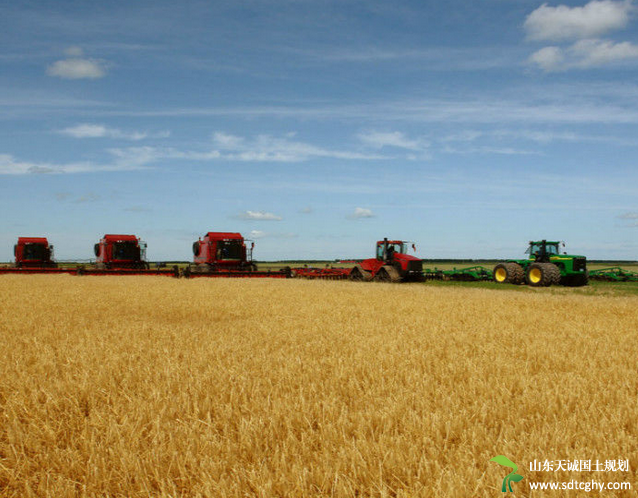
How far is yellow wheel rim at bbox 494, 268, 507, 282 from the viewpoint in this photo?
89.8 feet

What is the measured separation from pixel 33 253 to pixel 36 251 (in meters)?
0.23

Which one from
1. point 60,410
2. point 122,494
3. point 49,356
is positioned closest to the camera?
point 122,494

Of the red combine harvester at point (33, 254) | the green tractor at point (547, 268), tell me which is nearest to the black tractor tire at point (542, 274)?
the green tractor at point (547, 268)

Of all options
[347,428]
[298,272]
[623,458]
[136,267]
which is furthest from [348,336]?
[136,267]

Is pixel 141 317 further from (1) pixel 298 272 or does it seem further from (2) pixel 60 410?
(1) pixel 298 272

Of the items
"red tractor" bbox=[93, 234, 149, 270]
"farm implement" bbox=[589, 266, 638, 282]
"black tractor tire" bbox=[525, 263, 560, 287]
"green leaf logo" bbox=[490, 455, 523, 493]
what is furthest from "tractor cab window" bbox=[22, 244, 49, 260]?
"green leaf logo" bbox=[490, 455, 523, 493]

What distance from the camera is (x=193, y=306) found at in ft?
47.7

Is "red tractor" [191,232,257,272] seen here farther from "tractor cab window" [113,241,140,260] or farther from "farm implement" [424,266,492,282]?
"farm implement" [424,266,492,282]

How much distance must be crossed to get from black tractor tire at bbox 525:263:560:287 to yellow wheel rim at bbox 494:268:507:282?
75.2 inches

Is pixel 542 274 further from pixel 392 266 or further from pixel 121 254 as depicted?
pixel 121 254

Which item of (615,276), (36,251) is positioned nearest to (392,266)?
(615,276)

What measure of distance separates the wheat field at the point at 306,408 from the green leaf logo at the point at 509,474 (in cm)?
6

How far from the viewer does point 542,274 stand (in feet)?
80.6

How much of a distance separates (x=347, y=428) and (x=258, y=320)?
7545 millimetres
